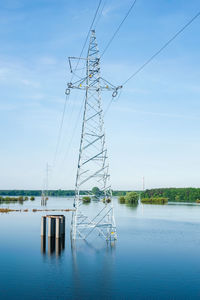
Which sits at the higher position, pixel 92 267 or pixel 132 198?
pixel 132 198

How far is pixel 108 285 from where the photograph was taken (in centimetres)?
2442

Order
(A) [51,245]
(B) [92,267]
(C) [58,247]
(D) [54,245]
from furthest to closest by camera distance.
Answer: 1. (A) [51,245]
2. (D) [54,245]
3. (C) [58,247]
4. (B) [92,267]

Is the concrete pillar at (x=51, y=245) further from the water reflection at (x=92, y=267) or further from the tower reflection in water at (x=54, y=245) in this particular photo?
the water reflection at (x=92, y=267)

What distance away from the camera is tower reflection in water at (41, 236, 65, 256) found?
36.1 metres

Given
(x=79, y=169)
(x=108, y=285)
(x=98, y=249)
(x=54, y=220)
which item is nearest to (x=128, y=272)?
(x=108, y=285)

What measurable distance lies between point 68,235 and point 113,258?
16.7m

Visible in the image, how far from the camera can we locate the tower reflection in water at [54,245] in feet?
118

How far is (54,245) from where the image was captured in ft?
131

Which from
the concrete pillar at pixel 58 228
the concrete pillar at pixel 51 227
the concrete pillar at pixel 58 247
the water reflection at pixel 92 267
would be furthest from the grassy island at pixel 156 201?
the concrete pillar at pixel 58 247

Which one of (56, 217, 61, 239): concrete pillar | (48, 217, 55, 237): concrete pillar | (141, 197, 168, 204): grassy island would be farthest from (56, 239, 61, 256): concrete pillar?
(141, 197, 168, 204): grassy island

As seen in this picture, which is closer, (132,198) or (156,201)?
(132,198)

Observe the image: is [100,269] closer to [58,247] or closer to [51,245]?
[58,247]

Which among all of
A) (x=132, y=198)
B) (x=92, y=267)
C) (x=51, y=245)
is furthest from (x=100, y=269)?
(x=132, y=198)

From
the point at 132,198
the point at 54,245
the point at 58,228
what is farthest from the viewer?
the point at 132,198
